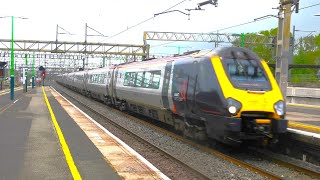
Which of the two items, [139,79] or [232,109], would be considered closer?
[232,109]

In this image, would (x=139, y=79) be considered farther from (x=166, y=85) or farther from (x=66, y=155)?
(x=66, y=155)

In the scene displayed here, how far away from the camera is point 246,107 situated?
9.95m

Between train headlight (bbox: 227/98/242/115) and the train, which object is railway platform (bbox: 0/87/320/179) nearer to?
the train

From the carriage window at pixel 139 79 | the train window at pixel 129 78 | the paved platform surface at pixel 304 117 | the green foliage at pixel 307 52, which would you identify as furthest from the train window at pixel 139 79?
the green foliage at pixel 307 52

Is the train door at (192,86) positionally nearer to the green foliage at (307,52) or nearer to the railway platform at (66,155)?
the railway platform at (66,155)

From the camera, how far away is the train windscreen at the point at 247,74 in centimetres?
1052

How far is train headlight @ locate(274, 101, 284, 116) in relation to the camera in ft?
33.6

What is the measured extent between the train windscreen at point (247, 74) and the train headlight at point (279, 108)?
500 millimetres

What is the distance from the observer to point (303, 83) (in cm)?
4147

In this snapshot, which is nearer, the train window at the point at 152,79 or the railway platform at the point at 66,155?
the railway platform at the point at 66,155

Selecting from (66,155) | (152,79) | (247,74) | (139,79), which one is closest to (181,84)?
(247,74)

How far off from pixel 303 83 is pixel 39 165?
3694 centimetres

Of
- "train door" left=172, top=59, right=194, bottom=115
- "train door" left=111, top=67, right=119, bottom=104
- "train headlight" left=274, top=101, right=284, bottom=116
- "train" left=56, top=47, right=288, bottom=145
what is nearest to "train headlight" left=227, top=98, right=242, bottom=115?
"train" left=56, top=47, right=288, bottom=145

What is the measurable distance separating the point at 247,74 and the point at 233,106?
1.38 m
